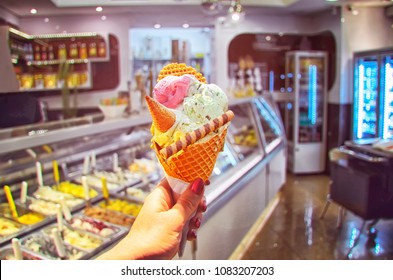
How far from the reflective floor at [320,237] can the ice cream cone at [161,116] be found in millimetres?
2132

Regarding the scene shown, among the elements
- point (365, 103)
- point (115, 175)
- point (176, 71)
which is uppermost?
point (176, 71)

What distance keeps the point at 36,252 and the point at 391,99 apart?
2.49 m

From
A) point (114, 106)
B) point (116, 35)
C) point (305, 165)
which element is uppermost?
point (116, 35)

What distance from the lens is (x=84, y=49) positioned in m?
4.56

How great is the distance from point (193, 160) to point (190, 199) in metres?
0.11

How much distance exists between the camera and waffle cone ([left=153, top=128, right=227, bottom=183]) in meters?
1.12

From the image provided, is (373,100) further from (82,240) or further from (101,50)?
(101,50)

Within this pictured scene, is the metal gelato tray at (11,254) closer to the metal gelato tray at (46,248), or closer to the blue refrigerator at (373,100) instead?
the metal gelato tray at (46,248)

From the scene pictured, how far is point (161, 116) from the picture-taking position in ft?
3.51

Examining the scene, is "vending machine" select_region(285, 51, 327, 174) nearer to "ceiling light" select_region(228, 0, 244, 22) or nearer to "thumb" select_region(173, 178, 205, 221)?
"ceiling light" select_region(228, 0, 244, 22)

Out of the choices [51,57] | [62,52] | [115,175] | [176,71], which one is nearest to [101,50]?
[62,52]

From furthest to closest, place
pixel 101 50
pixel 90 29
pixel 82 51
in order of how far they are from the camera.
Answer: pixel 101 50 → pixel 82 51 → pixel 90 29
